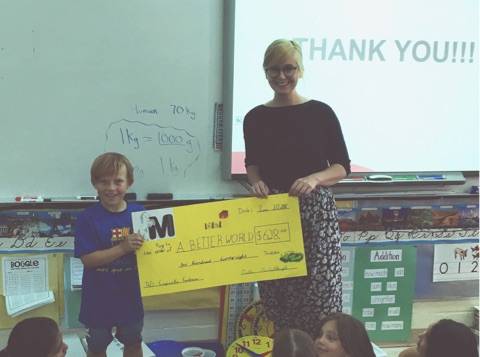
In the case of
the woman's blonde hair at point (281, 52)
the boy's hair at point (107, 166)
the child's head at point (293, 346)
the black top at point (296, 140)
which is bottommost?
the child's head at point (293, 346)

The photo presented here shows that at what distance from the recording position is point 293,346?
1.39 m

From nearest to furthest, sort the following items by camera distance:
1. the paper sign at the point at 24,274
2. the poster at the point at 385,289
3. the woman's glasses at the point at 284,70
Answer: the woman's glasses at the point at 284,70, the paper sign at the point at 24,274, the poster at the point at 385,289

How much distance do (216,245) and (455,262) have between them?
1453 mm

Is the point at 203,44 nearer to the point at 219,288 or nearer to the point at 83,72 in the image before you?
the point at 83,72

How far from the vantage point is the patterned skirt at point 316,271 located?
5.74ft

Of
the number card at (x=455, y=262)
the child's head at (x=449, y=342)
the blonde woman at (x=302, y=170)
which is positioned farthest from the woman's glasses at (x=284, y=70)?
the number card at (x=455, y=262)

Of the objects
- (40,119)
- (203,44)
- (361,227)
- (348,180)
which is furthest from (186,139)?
(361,227)

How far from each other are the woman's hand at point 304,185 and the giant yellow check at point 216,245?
0.38 ft

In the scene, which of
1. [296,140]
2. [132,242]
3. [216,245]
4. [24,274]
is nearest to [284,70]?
[296,140]

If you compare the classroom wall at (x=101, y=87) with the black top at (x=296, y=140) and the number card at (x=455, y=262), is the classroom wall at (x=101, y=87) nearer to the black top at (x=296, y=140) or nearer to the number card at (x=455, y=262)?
the black top at (x=296, y=140)

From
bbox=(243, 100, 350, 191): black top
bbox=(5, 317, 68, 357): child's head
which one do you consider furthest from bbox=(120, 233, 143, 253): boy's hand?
bbox=(243, 100, 350, 191): black top

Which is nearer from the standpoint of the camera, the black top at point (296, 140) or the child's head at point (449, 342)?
the child's head at point (449, 342)

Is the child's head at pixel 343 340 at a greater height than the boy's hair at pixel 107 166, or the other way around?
the boy's hair at pixel 107 166

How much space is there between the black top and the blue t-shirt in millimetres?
478
